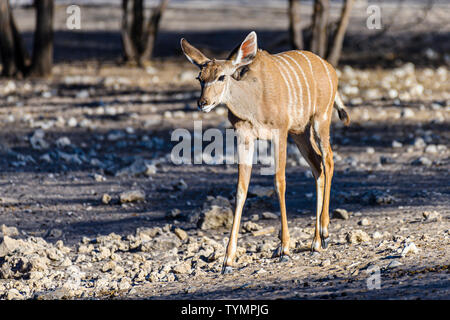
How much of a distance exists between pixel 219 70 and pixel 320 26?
10.2 meters

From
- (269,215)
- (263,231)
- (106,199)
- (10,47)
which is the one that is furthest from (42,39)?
(263,231)

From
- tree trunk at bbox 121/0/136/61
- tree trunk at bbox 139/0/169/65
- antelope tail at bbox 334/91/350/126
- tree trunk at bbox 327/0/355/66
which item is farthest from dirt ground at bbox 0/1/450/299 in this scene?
tree trunk at bbox 139/0/169/65

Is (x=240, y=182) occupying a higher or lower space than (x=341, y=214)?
higher

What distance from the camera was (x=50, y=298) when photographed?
18.3ft

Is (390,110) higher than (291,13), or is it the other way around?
(291,13)

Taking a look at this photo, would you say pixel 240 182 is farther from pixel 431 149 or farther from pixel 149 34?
pixel 149 34

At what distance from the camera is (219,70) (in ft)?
18.5

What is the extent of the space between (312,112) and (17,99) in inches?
368

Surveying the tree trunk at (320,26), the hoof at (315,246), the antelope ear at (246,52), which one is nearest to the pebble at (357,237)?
the hoof at (315,246)

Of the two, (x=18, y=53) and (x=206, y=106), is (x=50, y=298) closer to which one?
(x=206, y=106)

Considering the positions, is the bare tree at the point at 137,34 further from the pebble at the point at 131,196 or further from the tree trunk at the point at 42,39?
the pebble at the point at 131,196

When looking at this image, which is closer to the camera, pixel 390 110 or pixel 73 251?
pixel 73 251

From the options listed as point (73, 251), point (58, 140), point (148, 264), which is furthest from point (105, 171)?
point (148, 264)

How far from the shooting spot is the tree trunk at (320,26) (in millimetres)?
15234
